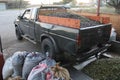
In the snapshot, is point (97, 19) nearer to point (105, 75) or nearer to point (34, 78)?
point (105, 75)

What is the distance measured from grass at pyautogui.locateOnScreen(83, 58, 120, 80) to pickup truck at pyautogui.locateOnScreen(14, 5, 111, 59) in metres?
0.37

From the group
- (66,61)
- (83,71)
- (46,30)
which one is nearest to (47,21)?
(46,30)

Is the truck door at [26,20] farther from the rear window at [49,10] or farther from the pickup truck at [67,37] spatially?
the rear window at [49,10]

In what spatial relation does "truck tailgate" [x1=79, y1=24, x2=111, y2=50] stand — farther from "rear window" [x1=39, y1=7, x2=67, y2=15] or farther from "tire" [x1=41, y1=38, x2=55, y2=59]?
"rear window" [x1=39, y1=7, x2=67, y2=15]

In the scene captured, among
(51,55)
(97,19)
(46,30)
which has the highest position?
(97,19)

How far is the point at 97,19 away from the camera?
481cm

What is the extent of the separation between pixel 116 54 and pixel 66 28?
243 centimetres

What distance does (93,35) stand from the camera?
3.92m

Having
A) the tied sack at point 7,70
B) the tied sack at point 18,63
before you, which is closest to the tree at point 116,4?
the tied sack at point 18,63

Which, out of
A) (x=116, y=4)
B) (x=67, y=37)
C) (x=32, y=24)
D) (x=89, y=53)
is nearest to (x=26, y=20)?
(x=32, y=24)

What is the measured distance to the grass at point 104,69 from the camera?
3859mm

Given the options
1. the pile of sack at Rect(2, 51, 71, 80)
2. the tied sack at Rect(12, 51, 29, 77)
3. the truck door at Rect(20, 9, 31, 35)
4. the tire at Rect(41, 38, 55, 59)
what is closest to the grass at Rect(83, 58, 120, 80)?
the tire at Rect(41, 38, 55, 59)

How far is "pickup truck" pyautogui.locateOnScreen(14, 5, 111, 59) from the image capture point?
371 cm

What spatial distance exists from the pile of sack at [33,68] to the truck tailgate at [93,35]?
0.90 meters
